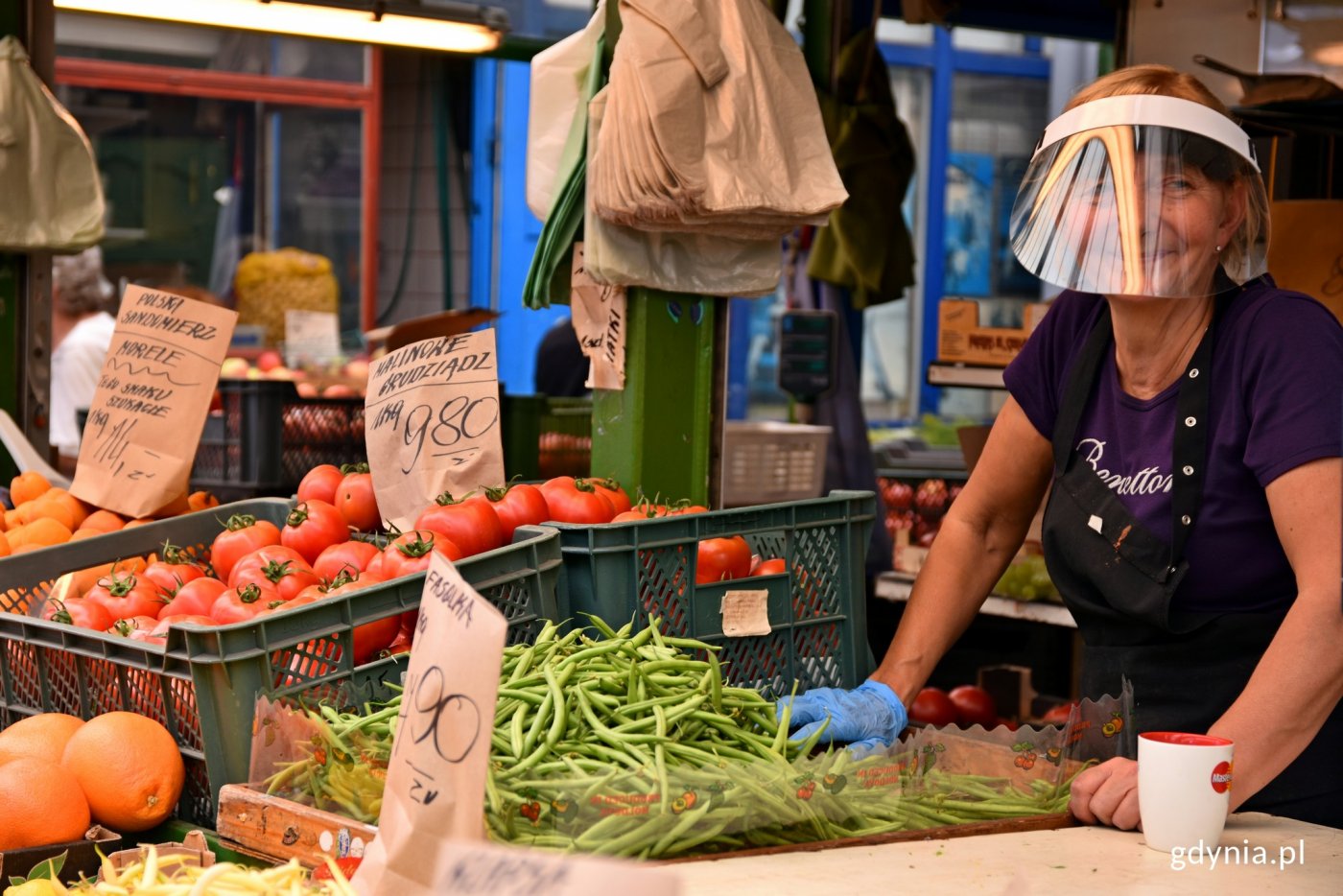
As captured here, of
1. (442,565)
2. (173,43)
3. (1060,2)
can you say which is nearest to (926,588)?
(442,565)

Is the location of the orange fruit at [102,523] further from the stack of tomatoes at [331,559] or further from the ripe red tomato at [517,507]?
the ripe red tomato at [517,507]

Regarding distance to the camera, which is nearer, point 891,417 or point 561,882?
point 561,882

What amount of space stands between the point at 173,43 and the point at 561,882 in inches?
359

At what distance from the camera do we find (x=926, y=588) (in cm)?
305

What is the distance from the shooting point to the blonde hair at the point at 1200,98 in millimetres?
2506

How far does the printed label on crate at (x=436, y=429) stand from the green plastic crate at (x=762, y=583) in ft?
1.41

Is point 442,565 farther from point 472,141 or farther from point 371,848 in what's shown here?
point 472,141

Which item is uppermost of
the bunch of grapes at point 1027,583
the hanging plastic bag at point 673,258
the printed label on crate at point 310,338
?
the hanging plastic bag at point 673,258

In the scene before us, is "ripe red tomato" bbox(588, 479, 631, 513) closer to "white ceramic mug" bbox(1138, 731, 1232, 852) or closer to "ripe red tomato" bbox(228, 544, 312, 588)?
"ripe red tomato" bbox(228, 544, 312, 588)

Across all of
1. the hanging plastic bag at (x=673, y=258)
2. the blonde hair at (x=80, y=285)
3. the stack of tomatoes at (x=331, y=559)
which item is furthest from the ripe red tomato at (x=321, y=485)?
the blonde hair at (x=80, y=285)

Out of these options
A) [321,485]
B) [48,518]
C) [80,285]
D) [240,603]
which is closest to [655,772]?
[240,603]

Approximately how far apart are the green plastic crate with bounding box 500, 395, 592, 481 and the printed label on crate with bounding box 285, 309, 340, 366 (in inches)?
128

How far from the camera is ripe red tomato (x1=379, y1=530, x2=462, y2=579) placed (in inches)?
104

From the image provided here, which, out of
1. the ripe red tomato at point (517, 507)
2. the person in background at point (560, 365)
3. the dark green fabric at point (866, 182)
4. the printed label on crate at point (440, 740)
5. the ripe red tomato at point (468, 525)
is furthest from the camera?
the person in background at point (560, 365)
